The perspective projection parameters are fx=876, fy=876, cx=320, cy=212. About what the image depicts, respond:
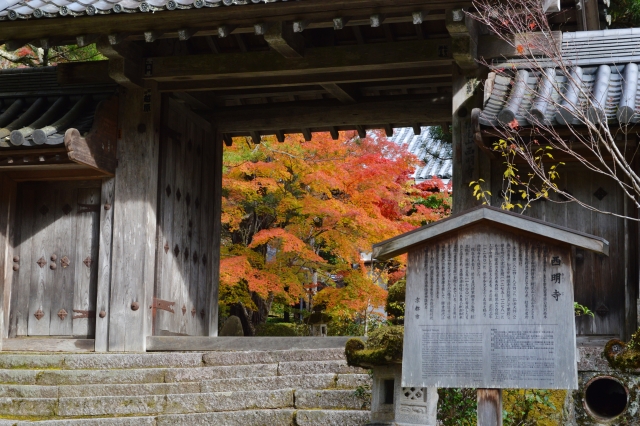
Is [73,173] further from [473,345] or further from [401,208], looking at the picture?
[401,208]

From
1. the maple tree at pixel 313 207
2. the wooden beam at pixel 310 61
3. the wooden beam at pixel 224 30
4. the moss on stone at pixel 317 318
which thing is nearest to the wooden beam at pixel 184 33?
the wooden beam at pixel 224 30

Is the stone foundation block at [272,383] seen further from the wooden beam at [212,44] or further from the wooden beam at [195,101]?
the wooden beam at [195,101]

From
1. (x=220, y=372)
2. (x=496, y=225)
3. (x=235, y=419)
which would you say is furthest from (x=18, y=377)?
(x=496, y=225)

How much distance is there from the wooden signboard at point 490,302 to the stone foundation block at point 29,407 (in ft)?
12.7

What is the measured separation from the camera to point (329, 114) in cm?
1170

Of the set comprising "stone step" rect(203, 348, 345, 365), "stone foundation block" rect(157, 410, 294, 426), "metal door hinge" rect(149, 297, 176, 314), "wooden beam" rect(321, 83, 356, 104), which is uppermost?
"wooden beam" rect(321, 83, 356, 104)

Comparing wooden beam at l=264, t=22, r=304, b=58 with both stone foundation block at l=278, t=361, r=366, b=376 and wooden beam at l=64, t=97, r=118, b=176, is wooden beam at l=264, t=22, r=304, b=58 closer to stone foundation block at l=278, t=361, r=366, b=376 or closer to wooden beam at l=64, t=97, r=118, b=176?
wooden beam at l=64, t=97, r=118, b=176

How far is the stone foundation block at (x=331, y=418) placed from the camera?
691cm

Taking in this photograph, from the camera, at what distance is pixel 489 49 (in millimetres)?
9180

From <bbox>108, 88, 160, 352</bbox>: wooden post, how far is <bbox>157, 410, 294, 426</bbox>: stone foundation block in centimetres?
244

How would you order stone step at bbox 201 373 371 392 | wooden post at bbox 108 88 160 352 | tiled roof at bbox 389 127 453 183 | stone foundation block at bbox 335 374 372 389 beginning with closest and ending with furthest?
stone foundation block at bbox 335 374 372 389 < stone step at bbox 201 373 371 392 < wooden post at bbox 108 88 160 352 < tiled roof at bbox 389 127 453 183

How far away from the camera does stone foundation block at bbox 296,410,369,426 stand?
22.7 feet

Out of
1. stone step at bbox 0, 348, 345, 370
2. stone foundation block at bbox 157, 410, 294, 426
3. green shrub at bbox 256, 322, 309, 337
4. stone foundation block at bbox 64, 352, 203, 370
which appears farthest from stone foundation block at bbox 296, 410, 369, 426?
green shrub at bbox 256, 322, 309, 337

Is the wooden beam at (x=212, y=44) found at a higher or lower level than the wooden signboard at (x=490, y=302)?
higher
